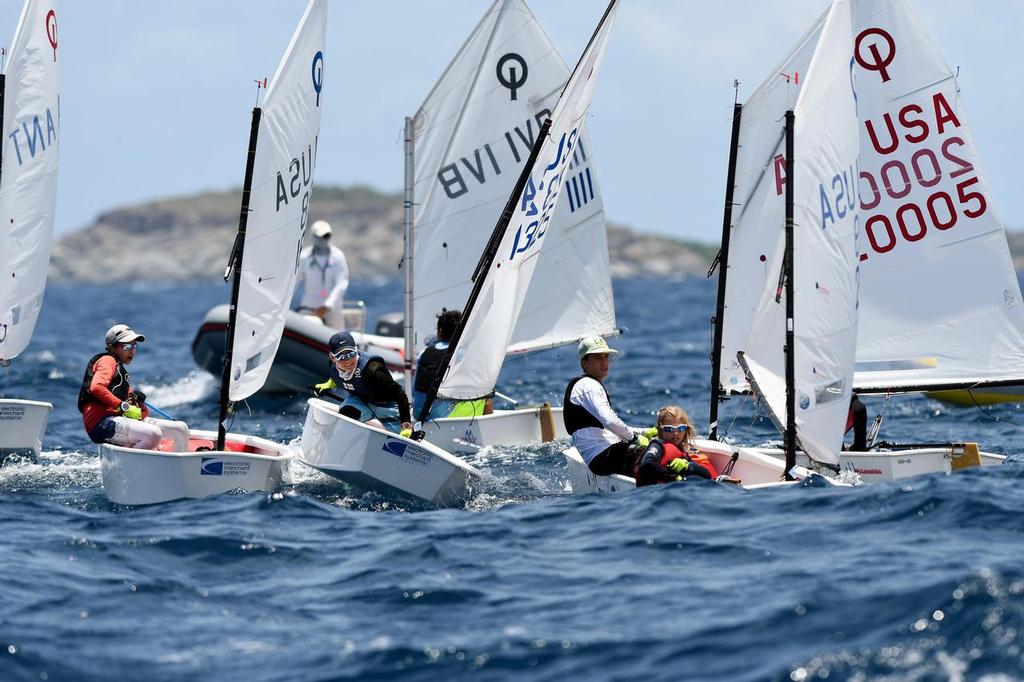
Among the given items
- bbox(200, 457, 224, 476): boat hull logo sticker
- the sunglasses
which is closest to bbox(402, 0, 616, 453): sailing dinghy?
the sunglasses

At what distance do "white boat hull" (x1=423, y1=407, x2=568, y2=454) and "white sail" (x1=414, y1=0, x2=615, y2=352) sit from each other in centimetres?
125

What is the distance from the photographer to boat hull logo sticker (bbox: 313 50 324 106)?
11258mm

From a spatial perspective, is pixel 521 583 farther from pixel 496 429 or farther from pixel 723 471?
pixel 496 429

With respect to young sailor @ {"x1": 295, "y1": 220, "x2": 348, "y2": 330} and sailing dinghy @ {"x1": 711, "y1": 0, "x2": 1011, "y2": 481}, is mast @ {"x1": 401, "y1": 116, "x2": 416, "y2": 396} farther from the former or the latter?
sailing dinghy @ {"x1": 711, "y1": 0, "x2": 1011, "y2": 481}

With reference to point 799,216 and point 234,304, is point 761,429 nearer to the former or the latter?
point 799,216

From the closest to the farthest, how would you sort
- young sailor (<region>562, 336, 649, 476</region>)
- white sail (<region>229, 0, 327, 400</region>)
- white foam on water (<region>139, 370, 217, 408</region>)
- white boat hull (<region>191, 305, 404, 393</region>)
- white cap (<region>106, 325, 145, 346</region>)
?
young sailor (<region>562, 336, 649, 476</region>), white cap (<region>106, 325, 145, 346</region>), white sail (<region>229, 0, 327, 400</region>), white boat hull (<region>191, 305, 404, 393</region>), white foam on water (<region>139, 370, 217, 408</region>)

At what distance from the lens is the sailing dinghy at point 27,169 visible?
12555 mm

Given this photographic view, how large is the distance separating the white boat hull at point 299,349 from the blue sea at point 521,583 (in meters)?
5.68

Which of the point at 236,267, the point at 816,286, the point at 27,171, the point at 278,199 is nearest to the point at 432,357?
the point at 278,199

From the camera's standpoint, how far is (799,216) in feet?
32.8

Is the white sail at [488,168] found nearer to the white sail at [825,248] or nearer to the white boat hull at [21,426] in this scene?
the white boat hull at [21,426]

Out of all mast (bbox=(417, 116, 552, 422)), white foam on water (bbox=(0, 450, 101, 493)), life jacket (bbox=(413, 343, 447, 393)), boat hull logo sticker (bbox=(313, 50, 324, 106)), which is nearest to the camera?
mast (bbox=(417, 116, 552, 422))

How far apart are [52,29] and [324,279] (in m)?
5.28

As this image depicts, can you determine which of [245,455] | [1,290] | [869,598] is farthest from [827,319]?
[1,290]
